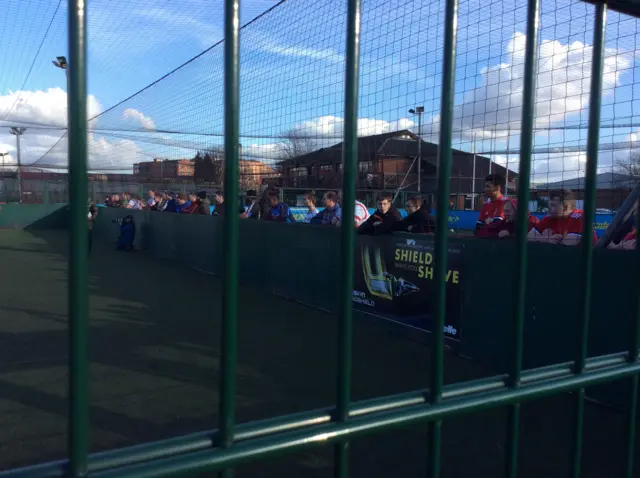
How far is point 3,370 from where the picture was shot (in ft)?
15.0

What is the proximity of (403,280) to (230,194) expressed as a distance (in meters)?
5.16

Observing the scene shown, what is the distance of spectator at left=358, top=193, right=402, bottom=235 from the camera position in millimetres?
6465

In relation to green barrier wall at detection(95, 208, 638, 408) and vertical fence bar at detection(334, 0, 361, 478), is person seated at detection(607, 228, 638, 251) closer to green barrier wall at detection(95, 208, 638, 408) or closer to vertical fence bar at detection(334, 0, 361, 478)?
green barrier wall at detection(95, 208, 638, 408)

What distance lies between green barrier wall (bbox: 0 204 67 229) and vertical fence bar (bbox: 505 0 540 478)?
24371 millimetres

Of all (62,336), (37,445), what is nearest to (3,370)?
(62,336)

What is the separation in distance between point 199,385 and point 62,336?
2.31 metres

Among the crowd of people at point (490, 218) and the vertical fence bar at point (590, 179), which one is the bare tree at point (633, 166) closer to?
the crowd of people at point (490, 218)

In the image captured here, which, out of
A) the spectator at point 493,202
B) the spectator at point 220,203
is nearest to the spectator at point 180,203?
the spectator at point 220,203

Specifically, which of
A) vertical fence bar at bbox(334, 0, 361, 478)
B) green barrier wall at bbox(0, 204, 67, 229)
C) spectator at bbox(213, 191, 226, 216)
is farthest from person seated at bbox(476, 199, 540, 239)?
green barrier wall at bbox(0, 204, 67, 229)

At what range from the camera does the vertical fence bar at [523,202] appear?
5.06 ft

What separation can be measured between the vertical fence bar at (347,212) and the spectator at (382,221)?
5182 millimetres

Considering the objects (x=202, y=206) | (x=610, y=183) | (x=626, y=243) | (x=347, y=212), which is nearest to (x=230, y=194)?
(x=347, y=212)

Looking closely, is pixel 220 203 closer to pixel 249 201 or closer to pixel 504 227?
pixel 249 201

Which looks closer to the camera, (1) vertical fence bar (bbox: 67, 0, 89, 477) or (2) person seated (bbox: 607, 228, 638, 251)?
(1) vertical fence bar (bbox: 67, 0, 89, 477)
